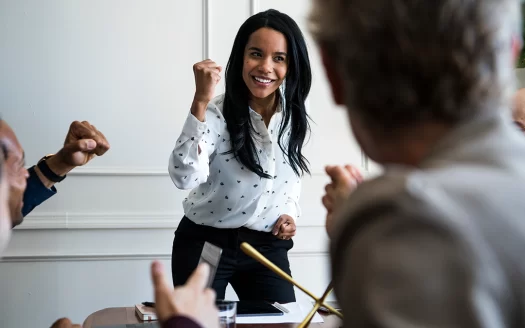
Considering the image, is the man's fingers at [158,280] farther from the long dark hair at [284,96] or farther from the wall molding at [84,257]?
the wall molding at [84,257]

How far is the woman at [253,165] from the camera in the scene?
2.23 meters

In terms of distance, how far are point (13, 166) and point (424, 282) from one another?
3.04 ft

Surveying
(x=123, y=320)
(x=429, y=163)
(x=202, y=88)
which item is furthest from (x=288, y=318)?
(x=429, y=163)

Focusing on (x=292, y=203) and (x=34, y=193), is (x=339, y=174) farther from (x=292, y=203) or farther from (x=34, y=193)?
(x=292, y=203)

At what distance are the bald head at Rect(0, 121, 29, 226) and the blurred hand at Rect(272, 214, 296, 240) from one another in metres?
1.02

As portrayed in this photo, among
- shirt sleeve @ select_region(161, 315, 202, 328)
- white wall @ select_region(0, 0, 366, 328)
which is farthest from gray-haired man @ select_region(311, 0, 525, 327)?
white wall @ select_region(0, 0, 366, 328)

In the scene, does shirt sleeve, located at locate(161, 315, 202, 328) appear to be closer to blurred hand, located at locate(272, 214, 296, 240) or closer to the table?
the table

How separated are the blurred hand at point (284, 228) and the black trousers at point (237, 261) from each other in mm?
37

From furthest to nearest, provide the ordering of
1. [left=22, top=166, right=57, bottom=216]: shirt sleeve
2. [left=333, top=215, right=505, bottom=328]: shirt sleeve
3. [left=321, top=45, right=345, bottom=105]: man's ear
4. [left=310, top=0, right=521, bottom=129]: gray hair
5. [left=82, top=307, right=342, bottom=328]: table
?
1. [left=22, top=166, right=57, bottom=216]: shirt sleeve
2. [left=82, top=307, right=342, bottom=328]: table
3. [left=321, top=45, right=345, bottom=105]: man's ear
4. [left=310, top=0, right=521, bottom=129]: gray hair
5. [left=333, top=215, right=505, bottom=328]: shirt sleeve

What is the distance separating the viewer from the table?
1.52 metres

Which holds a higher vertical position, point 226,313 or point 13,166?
point 13,166

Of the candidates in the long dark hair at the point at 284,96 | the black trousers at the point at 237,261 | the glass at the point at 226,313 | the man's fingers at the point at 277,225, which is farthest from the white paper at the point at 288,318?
the long dark hair at the point at 284,96

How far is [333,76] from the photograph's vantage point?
0.76m

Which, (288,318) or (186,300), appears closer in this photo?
(186,300)
